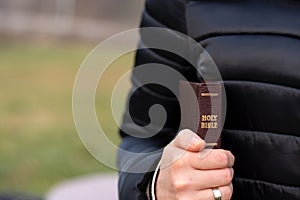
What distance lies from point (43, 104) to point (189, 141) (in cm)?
523

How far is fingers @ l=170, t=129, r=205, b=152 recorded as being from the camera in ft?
3.62

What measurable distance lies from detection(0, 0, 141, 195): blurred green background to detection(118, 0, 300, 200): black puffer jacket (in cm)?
142

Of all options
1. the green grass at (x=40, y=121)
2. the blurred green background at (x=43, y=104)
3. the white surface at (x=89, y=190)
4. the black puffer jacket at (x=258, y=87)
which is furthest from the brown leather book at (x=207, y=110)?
the green grass at (x=40, y=121)

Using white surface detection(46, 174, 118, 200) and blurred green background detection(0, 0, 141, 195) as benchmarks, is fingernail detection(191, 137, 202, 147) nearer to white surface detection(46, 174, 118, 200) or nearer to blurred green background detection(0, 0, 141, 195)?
blurred green background detection(0, 0, 141, 195)

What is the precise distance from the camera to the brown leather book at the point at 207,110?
3.64 feet

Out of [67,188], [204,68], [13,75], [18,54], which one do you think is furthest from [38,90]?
[204,68]

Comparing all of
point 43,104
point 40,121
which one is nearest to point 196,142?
point 40,121

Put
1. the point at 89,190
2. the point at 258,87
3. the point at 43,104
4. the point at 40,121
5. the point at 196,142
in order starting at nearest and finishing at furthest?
the point at 196,142 < the point at 258,87 < the point at 89,190 < the point at 40,121 < the point at 43,104

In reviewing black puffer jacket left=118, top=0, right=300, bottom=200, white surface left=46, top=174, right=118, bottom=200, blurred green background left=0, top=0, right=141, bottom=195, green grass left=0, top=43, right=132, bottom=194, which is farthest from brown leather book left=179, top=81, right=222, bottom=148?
green grass left=0, top=43, right=132, bottom=194

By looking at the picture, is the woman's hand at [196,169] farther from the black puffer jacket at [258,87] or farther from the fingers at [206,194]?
the black puffer jacket at [258,87]

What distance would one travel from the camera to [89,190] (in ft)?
10.7

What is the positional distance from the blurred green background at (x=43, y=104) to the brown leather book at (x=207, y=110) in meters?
1.56

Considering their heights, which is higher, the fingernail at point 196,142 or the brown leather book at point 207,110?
the brown leather book at point 207,110

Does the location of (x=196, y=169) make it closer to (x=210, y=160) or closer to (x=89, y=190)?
(x=210, y=160)
